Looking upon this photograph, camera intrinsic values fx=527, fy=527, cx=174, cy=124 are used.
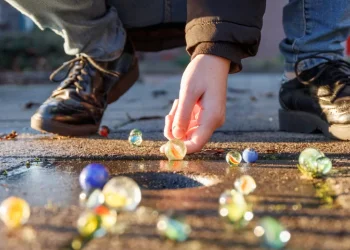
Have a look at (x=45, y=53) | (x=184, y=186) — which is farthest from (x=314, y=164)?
(x=45, y=53)

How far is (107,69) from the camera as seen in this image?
2.05m

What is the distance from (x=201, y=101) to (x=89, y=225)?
0.63 m

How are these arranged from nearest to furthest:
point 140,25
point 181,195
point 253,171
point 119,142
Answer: point 181,195 → point 253,171 → point 119,142 → point 140,25

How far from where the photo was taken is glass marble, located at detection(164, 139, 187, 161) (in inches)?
53.9

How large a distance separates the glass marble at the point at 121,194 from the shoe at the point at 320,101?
101 cm

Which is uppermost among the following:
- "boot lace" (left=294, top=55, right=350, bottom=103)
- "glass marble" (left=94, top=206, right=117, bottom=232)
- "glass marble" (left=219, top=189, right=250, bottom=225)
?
"boot lace" (left=294, top=55, right=350, bottom=103)

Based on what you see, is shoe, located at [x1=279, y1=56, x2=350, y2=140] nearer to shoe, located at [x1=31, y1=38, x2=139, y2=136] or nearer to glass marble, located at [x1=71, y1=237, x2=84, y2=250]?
shoe, located at [x1=31, y1=38, x2=139, y2=136]

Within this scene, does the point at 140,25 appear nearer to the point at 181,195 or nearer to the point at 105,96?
the point at 105,96

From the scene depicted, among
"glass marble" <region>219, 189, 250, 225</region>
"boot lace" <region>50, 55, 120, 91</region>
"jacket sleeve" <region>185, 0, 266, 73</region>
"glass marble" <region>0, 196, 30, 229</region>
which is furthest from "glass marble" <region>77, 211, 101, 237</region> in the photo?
"boot lace" <region>50, 55, 120, 91</region>

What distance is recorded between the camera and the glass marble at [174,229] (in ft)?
2.62

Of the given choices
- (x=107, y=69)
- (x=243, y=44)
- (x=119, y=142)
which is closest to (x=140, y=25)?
(x=107, y=69)

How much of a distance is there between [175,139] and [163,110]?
66.3 inches

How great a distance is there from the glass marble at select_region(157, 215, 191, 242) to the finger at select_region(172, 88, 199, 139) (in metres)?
0.55

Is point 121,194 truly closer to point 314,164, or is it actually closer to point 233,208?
point 233,208
